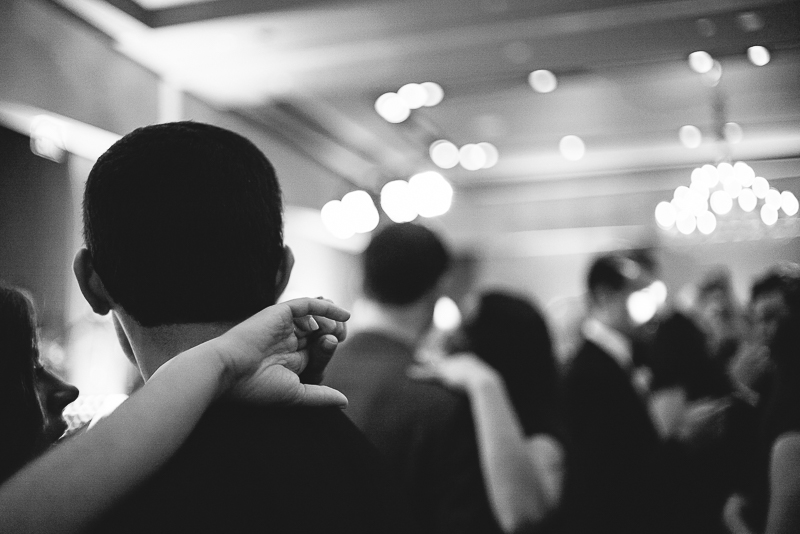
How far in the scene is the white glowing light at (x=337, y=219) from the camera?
6.18 metres

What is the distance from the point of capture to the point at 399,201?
571 centimetres

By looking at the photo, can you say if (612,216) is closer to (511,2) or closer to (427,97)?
(427,97)

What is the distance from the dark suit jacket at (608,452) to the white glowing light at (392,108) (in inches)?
118

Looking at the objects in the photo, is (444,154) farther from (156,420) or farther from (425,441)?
(156,420)

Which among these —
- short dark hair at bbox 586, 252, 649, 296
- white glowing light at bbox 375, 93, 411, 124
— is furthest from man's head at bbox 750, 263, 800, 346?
white glowing light at bbox 375, 93, 411, 124

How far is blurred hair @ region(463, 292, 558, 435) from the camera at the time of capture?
216cm

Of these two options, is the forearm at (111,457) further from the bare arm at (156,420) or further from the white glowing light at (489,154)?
the white glowing light at (489,154)

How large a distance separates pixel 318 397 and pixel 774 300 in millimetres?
1768

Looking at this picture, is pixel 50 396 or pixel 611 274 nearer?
pixel 50 396

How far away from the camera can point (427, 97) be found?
5.07 metres

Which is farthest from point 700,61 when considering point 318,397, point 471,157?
point 318,397

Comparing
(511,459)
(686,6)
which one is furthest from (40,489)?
(686,6)

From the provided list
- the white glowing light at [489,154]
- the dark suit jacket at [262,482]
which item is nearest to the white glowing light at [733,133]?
the white glowing light at [489,154]

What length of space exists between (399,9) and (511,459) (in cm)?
259
